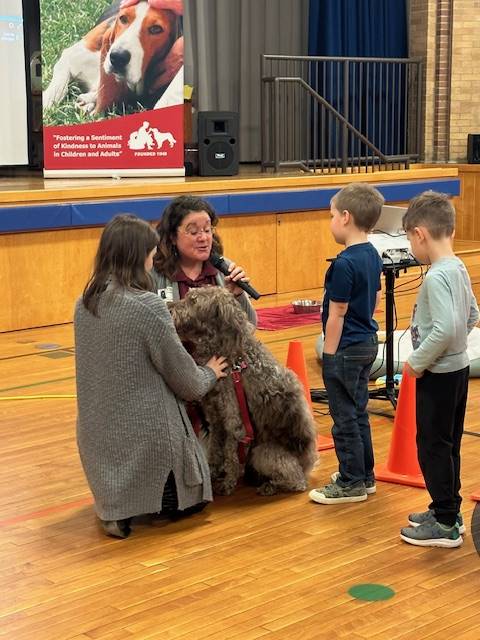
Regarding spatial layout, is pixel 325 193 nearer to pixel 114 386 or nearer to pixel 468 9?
pixel 468 9

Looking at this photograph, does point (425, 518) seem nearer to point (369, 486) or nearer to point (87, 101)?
point (369, 486)

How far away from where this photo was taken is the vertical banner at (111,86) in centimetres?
859

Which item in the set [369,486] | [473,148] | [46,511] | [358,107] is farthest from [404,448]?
[358,107]

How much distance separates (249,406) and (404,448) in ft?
2.32

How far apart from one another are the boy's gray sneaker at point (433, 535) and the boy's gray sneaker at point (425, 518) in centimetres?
3

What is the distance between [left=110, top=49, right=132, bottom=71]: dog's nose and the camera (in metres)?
8.78

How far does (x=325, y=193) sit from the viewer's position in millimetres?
9227


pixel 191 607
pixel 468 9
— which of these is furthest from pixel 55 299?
pixel 468 9

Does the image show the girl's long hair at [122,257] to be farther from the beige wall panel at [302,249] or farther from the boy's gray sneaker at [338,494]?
the beige wall panel at [302,249]

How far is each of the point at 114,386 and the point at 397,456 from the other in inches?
49.4

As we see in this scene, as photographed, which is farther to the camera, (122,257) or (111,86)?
(111,86)

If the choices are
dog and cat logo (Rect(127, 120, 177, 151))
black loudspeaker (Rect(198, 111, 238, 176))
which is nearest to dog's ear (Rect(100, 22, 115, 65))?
dog and cat logo (Rect(127, 120, 177, 151))

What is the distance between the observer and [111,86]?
8.78 metres

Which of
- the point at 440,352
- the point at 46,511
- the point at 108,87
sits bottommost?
the point at 46,511
